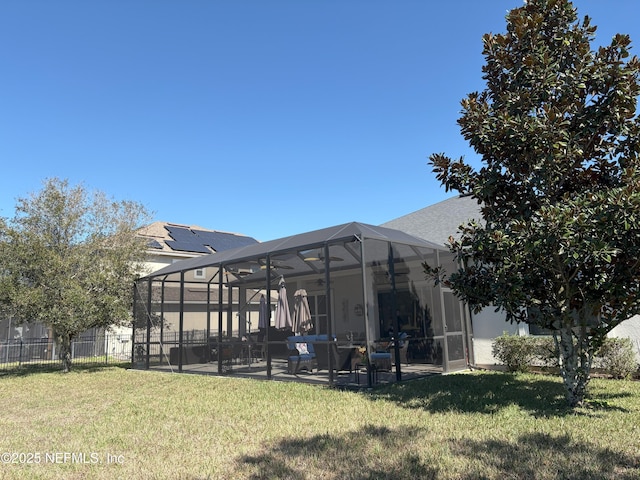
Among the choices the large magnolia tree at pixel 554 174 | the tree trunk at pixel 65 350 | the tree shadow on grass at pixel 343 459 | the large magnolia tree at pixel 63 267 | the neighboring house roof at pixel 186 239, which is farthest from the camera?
the neighboring house roof at pixel 186 239

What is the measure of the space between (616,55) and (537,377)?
656 centimetres

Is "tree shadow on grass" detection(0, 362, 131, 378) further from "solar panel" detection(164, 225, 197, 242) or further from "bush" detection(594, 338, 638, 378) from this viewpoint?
"bush" detection(594, 338, 638, 378)

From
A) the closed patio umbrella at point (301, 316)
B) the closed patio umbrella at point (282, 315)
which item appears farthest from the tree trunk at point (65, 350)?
the closed patio umbrella at point (301, 316)

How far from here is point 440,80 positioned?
38.1 ft

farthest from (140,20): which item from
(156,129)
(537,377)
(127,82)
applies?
(537,377)

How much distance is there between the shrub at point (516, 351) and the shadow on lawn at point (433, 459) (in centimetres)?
578

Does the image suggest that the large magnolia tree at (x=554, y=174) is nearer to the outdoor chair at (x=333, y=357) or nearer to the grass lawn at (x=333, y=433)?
the grass lawn at (x=333, y=433)

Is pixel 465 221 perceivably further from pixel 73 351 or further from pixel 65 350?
pixel 73 351

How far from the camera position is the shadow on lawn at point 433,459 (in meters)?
3.69

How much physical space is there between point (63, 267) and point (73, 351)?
800 cm

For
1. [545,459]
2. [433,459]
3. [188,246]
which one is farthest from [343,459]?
[188,246]

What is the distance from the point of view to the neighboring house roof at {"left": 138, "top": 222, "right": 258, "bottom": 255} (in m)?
23.9

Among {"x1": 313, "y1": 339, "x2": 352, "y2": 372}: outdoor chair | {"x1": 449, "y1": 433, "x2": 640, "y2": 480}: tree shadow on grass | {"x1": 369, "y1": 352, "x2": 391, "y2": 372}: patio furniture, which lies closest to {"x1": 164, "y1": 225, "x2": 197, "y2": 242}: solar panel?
{"x1": 313, "y1": 339, "x2": 352, "y2": 372}: outdoor chair

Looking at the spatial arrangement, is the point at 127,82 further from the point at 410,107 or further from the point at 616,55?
the point at 616,55
